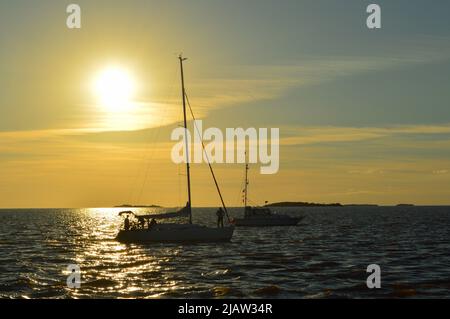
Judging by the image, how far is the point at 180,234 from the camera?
195ft

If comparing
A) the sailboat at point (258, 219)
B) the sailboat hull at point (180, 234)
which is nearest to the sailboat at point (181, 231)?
the sailboat hull at point (180, 234)

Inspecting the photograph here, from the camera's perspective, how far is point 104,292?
29125mm

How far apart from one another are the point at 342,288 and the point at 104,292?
11.9 metres

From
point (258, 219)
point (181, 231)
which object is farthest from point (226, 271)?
point (258, 219)

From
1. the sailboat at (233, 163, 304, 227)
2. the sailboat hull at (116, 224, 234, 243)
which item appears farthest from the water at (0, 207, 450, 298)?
the sailboat at (233, 163, 304, 227)

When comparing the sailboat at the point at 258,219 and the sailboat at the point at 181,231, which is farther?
the sailboat at the point at 258,219

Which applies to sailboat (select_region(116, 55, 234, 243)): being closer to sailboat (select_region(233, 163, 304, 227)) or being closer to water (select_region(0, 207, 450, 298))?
water (select_region(0, 207, 450, 298))

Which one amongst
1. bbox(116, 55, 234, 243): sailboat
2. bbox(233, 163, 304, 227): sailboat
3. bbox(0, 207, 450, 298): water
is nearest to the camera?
bbox(0, 207, 450, 298): water

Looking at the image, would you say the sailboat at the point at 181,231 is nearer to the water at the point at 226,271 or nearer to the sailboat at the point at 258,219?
the water at the point at 226,271

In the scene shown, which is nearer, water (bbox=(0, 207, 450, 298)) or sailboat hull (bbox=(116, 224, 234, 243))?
water (bbox=(0, 207, 450, 298))

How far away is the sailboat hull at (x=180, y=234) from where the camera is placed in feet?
195

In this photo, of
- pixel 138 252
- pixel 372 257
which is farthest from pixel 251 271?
pixel 138 252

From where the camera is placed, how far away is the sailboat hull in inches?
2335
